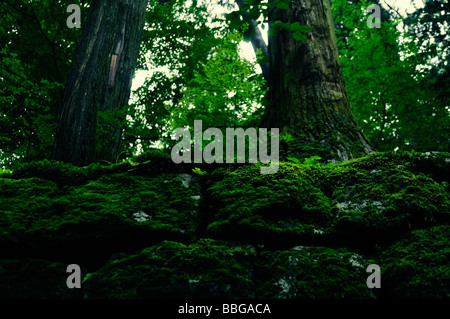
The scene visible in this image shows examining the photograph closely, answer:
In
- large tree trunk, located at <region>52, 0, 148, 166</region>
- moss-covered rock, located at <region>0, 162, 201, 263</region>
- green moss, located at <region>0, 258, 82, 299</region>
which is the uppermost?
large tree trunk, located at <region>52, 0, 148, 166</region>

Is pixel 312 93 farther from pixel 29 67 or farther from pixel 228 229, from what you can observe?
pixel 29 67

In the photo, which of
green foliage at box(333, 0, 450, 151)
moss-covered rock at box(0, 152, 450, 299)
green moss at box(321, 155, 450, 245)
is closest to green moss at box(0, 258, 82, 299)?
moss-covered rock at box(0, 152, 450, 299)

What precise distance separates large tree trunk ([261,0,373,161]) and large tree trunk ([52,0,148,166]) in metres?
1.93

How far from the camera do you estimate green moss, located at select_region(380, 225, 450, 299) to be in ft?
4.30

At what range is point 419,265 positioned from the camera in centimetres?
142

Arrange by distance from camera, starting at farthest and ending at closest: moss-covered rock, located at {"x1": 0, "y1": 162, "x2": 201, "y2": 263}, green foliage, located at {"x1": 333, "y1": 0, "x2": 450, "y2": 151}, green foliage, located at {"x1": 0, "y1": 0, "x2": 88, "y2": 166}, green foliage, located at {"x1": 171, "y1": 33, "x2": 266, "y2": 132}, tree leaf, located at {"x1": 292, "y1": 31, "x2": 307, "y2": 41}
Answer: green foliage, located at {"x1": 333, "y1": 0, "x2": 450, "y2": 151} < green foliage, located at {"x1": 0, "y1": 0, "x2": 88, "y2": 166} < green foliage, located at {"x1": 171, "y1": 33, "x2": 266, "y2": 132} < tree leaf, located at {"x1": 292, "y1": 31, "x2": 307, "y2": 41} < moss-covered rock, located at {"x1": 0, "y1": 162, "x2": 201, "y2": 263}

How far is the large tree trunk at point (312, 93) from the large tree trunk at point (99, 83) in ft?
6.34

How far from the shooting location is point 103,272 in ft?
4.72

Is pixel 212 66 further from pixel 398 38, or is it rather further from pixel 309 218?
pixel 398 38

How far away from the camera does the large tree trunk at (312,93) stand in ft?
10.8

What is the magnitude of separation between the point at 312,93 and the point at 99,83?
101 inches

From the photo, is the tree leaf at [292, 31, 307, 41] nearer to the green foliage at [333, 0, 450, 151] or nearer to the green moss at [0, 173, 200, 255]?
the green moss at [0, 173, 200, 255]
